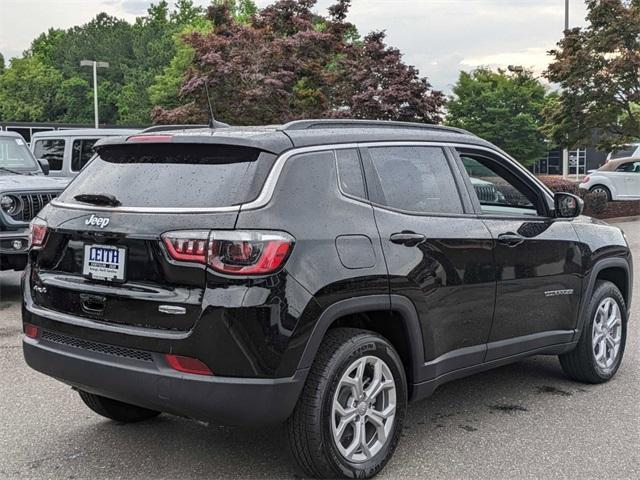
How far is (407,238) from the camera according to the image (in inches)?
159

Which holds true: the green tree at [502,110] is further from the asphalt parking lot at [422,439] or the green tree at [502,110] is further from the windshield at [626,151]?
the asphalt parking lot at [422,439]

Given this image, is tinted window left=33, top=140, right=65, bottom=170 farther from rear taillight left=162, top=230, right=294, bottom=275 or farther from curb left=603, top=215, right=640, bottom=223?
curb left=603, top=215, right=640, bottom=223

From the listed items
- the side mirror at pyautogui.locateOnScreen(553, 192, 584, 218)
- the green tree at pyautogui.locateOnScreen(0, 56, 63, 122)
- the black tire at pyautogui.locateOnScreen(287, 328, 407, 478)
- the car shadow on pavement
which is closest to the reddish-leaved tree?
the side mirror at pyautogui.locateOnScreen(553, 192, 584, 218)

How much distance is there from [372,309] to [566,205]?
6.69ft

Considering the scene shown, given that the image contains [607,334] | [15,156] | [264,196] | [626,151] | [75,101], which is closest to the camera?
[264,196]

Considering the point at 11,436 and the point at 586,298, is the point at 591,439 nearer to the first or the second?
the point at 586,298

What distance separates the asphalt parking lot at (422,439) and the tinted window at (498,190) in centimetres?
130

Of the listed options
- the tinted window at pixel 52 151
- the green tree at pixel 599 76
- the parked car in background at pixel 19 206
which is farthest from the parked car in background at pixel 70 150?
the green tree at pixel 599 76

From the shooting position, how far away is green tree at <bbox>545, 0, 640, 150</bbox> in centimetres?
2116

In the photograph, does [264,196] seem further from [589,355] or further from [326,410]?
[589,355]

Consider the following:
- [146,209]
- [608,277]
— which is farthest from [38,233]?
[608,277]

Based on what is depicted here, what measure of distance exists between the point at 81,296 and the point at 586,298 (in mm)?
3441

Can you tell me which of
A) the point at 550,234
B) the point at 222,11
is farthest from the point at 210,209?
→ the point at 222,11

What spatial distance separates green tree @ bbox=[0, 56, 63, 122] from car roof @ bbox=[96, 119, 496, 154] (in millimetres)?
79382
